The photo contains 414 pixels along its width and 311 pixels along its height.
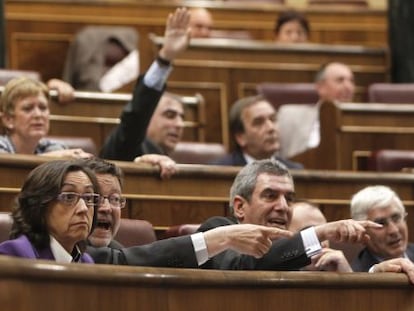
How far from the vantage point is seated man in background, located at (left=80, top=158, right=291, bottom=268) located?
72.2 inches

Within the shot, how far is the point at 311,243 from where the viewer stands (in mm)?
1937

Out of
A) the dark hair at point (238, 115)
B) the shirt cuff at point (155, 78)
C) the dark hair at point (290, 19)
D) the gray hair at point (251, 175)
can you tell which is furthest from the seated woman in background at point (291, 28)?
the gray hair at point (251, 175)

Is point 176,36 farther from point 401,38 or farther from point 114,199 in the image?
point 401,38

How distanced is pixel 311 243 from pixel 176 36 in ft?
3.17

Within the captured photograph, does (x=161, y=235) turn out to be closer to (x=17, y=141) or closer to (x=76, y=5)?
(x=17, y=141)

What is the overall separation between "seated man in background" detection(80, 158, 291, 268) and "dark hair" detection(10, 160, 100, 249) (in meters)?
0.13

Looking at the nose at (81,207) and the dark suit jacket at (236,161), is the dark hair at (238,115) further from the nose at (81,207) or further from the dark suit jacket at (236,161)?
the nose at (81,207)

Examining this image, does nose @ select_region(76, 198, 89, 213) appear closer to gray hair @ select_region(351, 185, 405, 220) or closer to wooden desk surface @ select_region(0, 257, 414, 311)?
wooden desk surface @ select_region(0, 257, 414, 311)

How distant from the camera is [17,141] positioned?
100 inches

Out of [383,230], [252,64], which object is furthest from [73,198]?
[252,64]

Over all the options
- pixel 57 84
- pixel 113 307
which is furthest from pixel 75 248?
pixel 57 84

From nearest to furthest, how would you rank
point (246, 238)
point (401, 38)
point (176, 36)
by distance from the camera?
point (246, 238), point (176, 36), point (401, 38)

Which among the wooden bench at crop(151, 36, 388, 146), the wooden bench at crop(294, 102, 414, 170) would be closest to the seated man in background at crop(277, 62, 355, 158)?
the wooden bench at crop(294, 102, 414, 170)

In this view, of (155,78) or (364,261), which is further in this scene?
(155,78)
